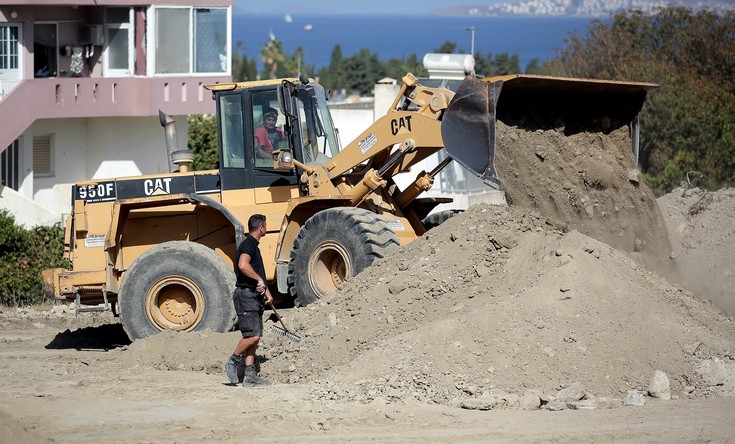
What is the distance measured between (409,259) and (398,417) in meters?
3.19

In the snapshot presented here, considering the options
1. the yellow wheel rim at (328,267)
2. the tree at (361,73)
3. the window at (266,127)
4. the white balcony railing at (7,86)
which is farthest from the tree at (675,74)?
the tree at (361,73)

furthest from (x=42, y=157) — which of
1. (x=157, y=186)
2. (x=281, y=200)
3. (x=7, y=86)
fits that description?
(x=281, y=200)

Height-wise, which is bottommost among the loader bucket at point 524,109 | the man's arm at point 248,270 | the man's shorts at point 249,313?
the man's shorts at point 249,313

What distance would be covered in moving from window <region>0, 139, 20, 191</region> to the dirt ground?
39.0 ft

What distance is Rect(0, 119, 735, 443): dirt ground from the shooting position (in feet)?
31.9

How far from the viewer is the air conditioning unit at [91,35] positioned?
1086 inches

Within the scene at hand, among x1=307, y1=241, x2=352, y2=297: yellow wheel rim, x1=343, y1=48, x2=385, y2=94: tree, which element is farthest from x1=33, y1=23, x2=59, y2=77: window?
x1=343, y1=48, x2=385, y2=94: tree

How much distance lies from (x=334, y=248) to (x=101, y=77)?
1520 cm

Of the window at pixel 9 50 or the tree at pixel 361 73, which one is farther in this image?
the tree at pixel 361 73

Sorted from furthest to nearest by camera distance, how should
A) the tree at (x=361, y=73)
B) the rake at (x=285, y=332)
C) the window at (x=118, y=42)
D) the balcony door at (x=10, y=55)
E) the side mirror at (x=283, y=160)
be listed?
the tree at (x=361, y=73) → the window at (x=118, y=42) → the balcony door at (x=10, y=55) → the side mirror at (x=283, y=160) → the rake at (x=285, y=332)

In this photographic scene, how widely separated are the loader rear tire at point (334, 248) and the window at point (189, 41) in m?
14.8

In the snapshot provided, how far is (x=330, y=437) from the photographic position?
9.37 metres

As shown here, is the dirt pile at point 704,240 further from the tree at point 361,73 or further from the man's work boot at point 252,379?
the tree at point 361,73

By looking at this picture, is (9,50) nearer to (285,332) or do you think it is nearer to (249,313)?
(285,332)
